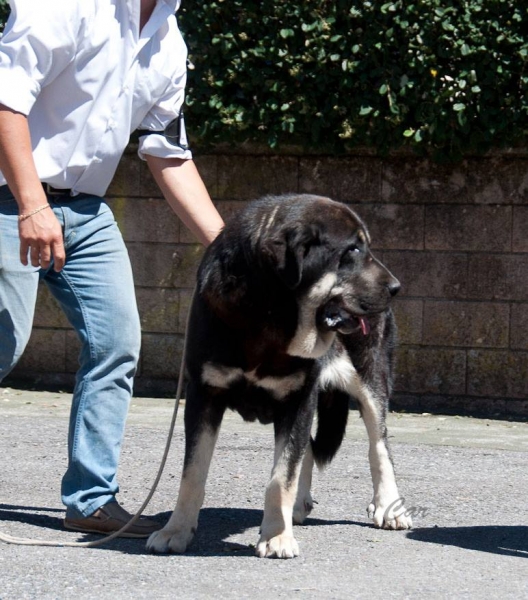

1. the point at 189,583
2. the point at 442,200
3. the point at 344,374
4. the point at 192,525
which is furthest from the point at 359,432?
the point at 189,583

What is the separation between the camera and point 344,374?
4.81 meters

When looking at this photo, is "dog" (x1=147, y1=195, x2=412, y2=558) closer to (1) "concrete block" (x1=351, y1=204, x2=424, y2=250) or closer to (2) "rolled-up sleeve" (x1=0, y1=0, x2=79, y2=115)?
(2) "rolled-up sleeve" (x1=0, y1=0, x2=79, y2=115)

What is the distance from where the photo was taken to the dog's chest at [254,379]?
4.03m

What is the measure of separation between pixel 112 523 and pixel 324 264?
136 centimetres

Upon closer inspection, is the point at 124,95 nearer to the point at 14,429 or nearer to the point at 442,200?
the point at 14,429

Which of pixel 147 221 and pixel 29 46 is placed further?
pixel 147 221

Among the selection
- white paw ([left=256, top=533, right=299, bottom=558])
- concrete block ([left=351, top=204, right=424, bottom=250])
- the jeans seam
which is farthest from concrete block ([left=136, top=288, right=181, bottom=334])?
white paw ([left=256, top=533, right=299, bottom=558])

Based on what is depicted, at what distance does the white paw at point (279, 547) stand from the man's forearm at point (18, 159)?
1.44m

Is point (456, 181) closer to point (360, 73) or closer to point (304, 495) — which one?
point (360, 73)

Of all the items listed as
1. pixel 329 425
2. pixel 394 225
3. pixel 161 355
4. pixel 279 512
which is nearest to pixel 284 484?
pixel 279 512

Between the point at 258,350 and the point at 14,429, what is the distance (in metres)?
3.41

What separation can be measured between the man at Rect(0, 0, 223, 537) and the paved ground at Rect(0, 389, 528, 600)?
461mm

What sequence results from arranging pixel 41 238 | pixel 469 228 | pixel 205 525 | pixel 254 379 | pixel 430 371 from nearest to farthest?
pixel 41 238, pixel 254 379, pixel 205 525, pixel 469 228, pixel 430 371

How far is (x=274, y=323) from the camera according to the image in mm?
3969
